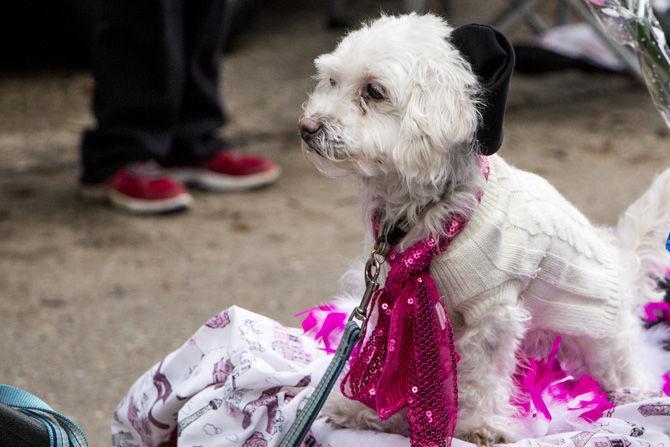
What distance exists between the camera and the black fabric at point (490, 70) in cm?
188

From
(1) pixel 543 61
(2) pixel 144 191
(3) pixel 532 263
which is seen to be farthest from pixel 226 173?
(3) pixel 532 263

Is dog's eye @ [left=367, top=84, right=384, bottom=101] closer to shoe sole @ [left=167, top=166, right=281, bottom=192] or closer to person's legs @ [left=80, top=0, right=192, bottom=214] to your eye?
person's legs @ [left=80, top=0, right=192, bottom=214]

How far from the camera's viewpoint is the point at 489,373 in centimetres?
207

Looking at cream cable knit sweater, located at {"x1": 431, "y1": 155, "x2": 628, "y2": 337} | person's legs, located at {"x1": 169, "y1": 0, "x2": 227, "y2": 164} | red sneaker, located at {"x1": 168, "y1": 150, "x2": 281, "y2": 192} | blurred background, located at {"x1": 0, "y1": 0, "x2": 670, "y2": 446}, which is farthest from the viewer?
red sneaker, located at {"x1": 168, "y1": 150, "x2": 281, "y2": 192}

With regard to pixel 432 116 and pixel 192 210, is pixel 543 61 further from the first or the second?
pixel 432 116

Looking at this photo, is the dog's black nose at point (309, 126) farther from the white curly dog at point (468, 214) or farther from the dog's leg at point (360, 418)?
the dog's leg at point (360, 418)

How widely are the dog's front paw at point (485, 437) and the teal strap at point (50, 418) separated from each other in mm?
792

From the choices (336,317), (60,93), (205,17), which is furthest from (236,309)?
(60,93)

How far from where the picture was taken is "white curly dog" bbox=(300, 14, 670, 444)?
1.85m

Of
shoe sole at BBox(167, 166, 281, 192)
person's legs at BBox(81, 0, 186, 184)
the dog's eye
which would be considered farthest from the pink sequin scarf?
shoe sole at BBox(167, 166, 281, 192)

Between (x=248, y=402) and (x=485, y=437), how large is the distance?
51cm

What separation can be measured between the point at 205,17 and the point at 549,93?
2.66 metres

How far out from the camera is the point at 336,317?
2.40 m

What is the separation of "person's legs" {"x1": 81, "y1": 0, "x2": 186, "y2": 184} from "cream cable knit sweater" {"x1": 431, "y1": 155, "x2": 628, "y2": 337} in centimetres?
228
